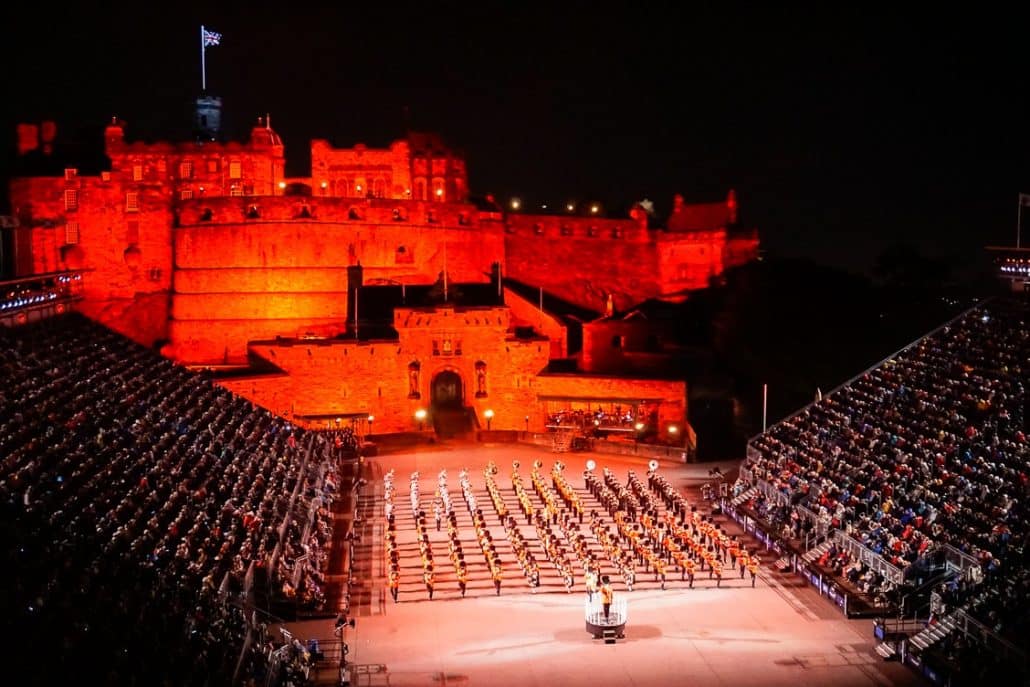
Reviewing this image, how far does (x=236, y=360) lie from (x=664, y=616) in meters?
33.2

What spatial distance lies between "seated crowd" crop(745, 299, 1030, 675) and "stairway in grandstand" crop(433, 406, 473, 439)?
13.4 metres

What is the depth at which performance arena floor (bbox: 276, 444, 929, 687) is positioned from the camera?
2359 centimetres

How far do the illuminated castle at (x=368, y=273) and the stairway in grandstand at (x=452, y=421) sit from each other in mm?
235

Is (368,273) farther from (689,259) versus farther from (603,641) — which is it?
(603,641)

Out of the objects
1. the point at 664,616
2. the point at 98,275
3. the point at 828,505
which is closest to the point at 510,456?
the point at 828,505

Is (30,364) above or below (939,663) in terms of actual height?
above

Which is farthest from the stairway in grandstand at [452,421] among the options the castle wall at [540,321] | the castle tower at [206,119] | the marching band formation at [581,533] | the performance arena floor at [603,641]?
the castle tower at [206,119]

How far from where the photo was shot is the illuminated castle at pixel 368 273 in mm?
49344

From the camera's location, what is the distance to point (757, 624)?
87.4 ft

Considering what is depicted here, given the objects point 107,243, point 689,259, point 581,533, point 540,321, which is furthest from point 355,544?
point 689,259

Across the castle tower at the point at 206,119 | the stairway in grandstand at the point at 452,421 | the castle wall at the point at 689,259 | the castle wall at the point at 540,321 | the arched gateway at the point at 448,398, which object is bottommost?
the stairway in grandstand at the point at 452,421

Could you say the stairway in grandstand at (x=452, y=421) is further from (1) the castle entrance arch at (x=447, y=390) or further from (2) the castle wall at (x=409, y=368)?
(2) the castle wall at (x=409, y=368)

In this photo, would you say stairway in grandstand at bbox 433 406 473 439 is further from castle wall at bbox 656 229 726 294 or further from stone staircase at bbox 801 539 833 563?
stone staircase at bbox 801 539 833 563

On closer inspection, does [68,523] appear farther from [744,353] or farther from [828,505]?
[744,353]
